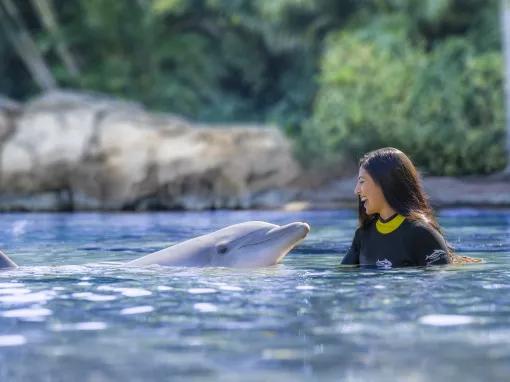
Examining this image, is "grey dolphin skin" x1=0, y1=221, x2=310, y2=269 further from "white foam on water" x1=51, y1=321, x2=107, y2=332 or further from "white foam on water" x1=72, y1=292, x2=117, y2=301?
"white foam on water" x1=51, y1=321, x2=107, y2=332

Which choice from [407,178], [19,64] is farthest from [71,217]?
[19,64]

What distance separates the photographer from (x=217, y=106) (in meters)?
28.0

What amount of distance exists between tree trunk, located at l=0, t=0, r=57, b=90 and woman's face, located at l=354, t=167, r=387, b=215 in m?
20.8

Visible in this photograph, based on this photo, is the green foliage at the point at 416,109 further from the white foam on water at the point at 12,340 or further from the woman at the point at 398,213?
the white foam on water at the point at 12,340

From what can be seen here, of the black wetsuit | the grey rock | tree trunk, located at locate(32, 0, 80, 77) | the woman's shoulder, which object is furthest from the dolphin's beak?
tree trunk, located at locate(32, 0, 80, 77)

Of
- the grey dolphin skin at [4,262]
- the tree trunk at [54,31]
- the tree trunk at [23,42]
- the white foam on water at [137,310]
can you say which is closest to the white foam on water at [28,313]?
the white foam on water at [137,310]

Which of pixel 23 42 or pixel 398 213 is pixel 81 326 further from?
pixel 23 42

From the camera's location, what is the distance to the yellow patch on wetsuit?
714cm

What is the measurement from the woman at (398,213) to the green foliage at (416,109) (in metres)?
11.1

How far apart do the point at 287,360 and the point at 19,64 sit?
26.3 metres

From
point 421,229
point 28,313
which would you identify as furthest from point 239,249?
point 28,313

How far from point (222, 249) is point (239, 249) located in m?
0.12

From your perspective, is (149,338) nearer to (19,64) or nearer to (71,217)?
(71,217)

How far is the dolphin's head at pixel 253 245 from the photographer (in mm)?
7551
